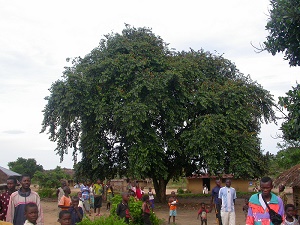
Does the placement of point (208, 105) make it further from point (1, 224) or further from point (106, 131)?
point (1, 224)

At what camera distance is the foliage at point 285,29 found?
7.96 metres

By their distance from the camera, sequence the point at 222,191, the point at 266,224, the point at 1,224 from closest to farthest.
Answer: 1. the point at 1,224
2. the point at 266,224
3. the point at 222,191

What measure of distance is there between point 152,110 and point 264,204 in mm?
16194

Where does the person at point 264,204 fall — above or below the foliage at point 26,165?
Answer: below

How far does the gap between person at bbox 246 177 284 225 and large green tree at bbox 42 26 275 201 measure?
49.7ft

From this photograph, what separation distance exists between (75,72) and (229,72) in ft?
30.5

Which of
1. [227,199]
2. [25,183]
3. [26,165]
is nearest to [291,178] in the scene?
[227,199]

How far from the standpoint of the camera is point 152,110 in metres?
21.1

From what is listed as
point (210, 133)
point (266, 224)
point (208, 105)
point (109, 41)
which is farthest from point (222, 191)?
point (109, 41)

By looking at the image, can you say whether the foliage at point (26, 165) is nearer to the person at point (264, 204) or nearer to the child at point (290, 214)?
the child at point (290, 214)

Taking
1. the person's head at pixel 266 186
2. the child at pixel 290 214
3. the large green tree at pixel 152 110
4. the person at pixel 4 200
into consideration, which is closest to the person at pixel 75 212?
the person at pixel 4 200

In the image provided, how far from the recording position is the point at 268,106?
2533 centimetres

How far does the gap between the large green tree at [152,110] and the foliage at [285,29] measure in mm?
12083

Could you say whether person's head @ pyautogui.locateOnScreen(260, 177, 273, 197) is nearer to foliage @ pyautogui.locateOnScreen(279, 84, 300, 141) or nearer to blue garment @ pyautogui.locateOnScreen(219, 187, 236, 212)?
foliage @ pyautogui.locateOnScreen(279, 84, 300, 141)
